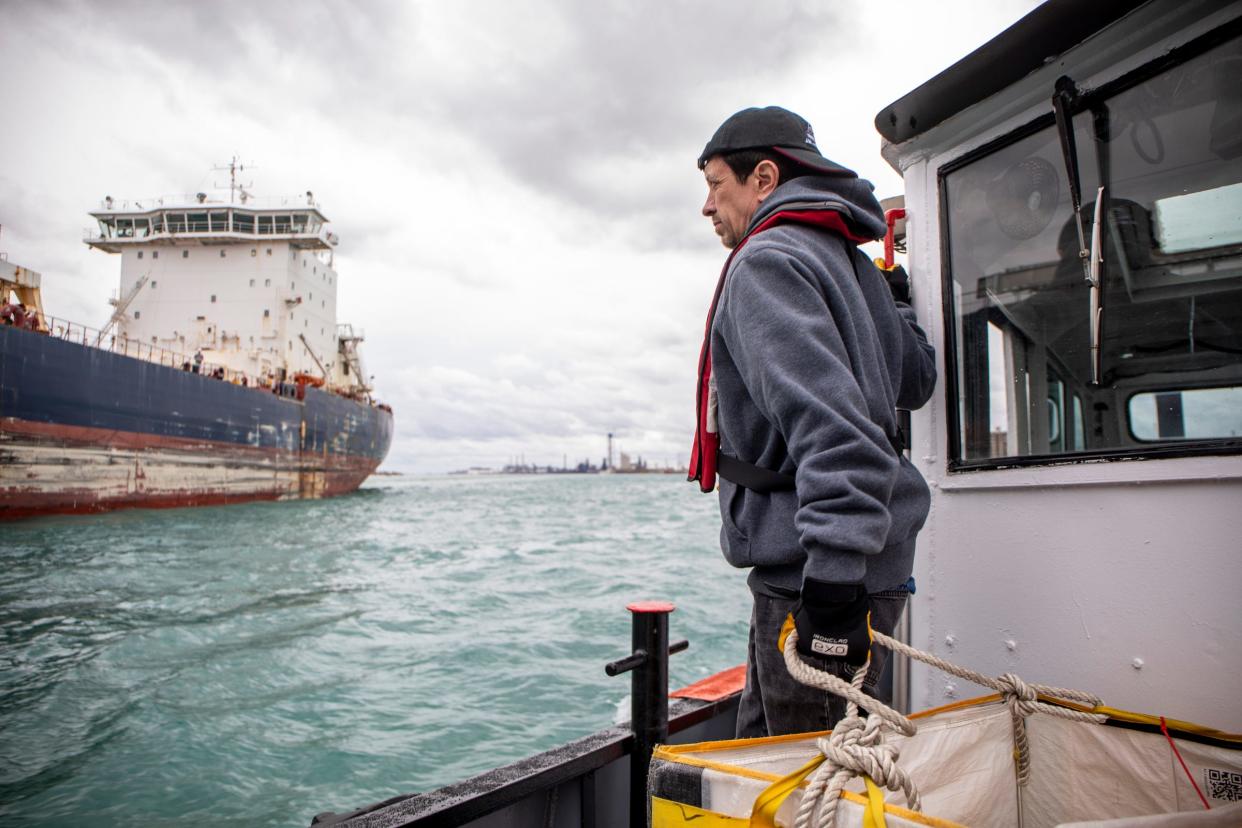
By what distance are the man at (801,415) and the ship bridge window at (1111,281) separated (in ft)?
2.12

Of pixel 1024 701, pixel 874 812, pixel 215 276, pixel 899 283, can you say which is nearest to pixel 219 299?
pixel 215 276

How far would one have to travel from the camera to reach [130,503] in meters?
18.5

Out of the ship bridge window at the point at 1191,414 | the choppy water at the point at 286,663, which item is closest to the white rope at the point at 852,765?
the ship bridge window at the point at 1191,414

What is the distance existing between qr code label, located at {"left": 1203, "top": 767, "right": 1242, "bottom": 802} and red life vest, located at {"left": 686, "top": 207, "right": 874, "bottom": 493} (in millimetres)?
1132

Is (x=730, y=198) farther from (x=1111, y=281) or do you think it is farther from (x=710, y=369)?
(x=1111, y=281)

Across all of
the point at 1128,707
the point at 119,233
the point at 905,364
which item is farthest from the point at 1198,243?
the point at 119,233

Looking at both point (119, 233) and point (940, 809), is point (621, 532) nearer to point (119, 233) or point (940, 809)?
point (940, 809)

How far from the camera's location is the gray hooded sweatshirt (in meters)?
1.17

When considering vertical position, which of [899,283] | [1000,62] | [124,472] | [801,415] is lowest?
[124,472]

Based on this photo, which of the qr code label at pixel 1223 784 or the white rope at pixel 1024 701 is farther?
the white rope at pixel 1024 701

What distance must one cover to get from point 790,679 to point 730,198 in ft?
3.84

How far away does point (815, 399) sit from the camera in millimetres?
1227

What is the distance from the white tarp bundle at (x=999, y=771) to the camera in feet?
3.47

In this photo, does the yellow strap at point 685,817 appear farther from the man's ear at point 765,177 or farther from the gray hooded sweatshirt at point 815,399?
the man's ear at point 765,177
